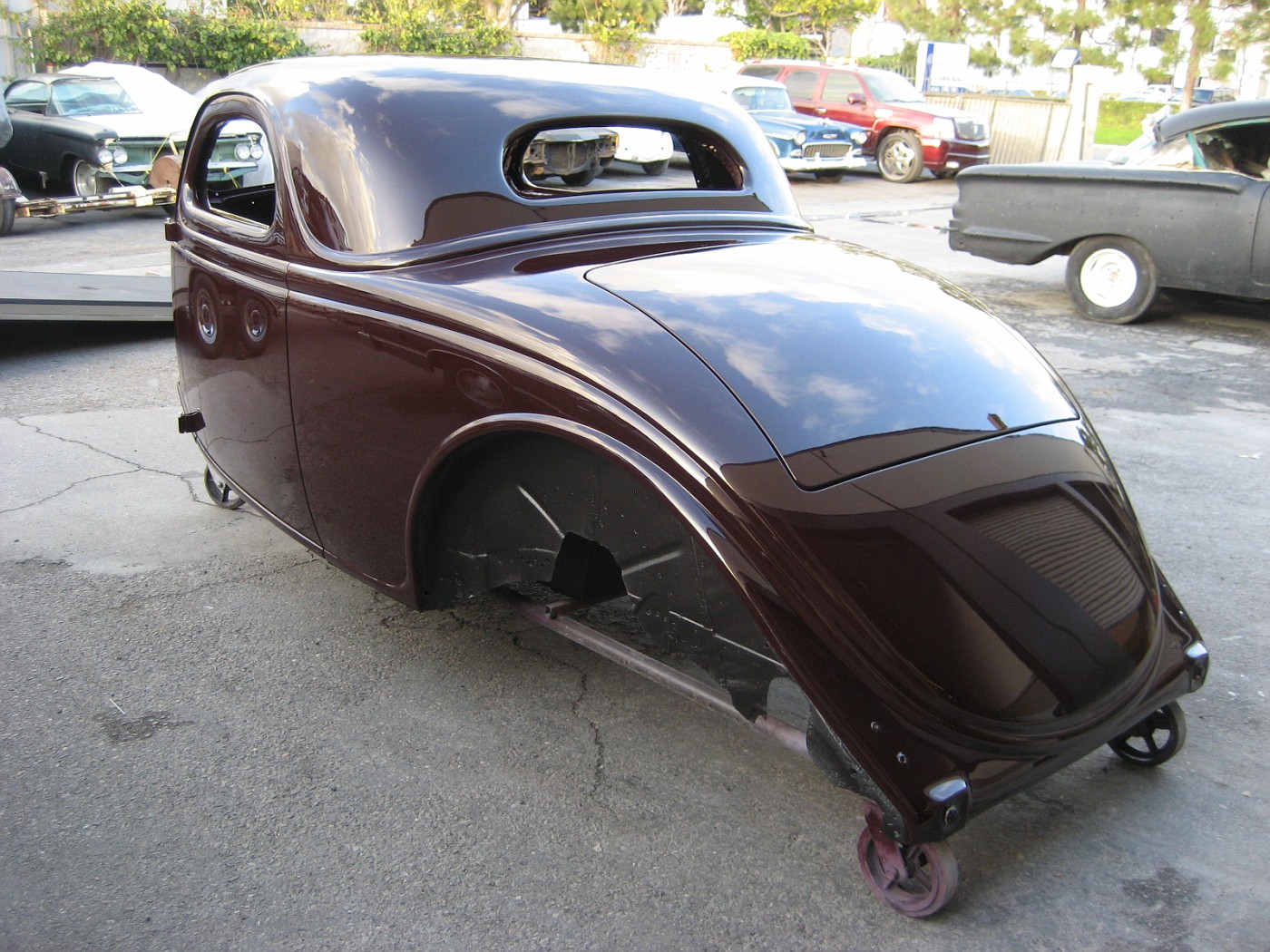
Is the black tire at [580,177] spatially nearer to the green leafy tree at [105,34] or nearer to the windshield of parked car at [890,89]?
the windshield of parked car at [890,89]

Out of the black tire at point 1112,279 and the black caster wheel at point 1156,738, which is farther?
the black tire at point 1112,279

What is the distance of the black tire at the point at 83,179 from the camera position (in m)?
12.9

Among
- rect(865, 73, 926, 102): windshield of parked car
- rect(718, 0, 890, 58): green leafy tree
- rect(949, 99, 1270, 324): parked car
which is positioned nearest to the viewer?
rect(949, 99, 1270, 324): parked car

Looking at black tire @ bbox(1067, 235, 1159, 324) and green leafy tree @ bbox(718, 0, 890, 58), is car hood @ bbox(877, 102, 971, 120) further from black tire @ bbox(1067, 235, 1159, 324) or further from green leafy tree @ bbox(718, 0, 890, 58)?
green leafy tree @ bbox(718, 0, 890, 58)

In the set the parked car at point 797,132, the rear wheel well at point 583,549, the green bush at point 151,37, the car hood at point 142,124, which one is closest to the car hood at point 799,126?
the parked car at point 797,132

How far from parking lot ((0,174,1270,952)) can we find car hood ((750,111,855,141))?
13290mm

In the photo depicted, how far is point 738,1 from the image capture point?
33312 millimetres

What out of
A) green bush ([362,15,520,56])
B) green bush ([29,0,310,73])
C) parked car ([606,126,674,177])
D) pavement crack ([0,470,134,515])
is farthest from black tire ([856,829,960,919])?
green bush ([362,15,520,56])

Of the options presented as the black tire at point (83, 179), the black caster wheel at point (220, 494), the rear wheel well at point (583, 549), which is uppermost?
the black tire at point (83, 179)

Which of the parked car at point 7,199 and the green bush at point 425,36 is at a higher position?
the green bush at point 425,36

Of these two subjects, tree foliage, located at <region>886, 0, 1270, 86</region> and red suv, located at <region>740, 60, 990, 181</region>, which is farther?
tree foliage, located at <region>886, 0, 1270, 86</region>

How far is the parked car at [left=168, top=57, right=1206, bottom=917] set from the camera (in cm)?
224

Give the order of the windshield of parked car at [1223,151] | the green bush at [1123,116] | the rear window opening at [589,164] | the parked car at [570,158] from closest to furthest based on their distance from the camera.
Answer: the rear window opening at [589,164], the parked car at [570,158], the windshield of parked car at [1223,151], the green bush at [1123,116]

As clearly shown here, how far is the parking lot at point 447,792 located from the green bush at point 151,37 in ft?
65.5
